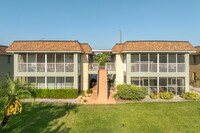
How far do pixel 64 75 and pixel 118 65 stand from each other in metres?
8.66

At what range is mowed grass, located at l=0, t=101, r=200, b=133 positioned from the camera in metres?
8.88

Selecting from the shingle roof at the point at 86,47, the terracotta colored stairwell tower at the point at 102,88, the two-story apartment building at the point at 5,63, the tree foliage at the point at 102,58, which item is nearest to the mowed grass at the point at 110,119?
the terracotta colored stairwell tower at the point at 102,88

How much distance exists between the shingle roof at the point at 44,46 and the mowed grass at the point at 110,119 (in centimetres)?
735

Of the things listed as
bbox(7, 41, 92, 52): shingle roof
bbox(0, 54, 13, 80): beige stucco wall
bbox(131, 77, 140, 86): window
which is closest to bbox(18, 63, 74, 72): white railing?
bbox(7, 41, 92, 52): shingle roof

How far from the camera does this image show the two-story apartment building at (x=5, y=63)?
22250 mm

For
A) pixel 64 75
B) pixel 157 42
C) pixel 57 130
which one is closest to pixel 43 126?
pixel 57 130

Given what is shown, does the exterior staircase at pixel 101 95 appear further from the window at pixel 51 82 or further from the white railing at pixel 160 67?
the window at pixel 51 82

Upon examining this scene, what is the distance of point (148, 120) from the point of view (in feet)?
33.7

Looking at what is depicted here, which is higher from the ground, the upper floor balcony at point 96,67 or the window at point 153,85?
the upper floor balcony at point 96,67

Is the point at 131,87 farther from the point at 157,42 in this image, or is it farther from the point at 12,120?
the point at 12,120

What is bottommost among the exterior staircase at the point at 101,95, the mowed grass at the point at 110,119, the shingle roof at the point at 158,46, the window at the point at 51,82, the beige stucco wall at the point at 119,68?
the mowed grass at the point at 110,119

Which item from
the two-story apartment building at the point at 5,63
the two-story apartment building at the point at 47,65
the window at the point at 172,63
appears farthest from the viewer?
the two-story apartment building at the point at 5,63

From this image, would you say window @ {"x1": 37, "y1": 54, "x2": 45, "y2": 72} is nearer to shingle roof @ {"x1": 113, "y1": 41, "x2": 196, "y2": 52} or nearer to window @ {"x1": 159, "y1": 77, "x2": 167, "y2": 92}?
shingle roof @ {"x1": 113, "y1": 41, "x2": 196, "y2": 52}

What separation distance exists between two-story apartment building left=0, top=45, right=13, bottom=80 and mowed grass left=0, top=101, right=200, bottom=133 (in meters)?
12.6
